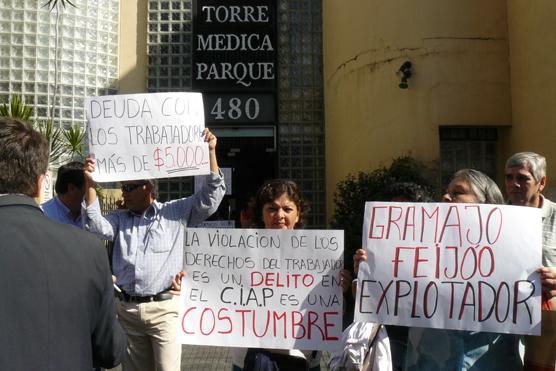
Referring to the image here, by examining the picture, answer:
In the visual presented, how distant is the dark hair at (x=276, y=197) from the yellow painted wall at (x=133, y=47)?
395 inches

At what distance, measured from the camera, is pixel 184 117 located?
3664 mm

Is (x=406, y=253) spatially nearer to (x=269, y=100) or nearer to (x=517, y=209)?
(x=517, y=209)

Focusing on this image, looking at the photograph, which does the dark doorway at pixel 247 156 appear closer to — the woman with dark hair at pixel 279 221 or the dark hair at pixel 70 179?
the dark hair at pixel 70 179

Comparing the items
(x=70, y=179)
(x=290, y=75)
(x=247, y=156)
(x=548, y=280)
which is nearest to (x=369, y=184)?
(x=247, y=156)

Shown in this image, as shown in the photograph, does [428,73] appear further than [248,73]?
No

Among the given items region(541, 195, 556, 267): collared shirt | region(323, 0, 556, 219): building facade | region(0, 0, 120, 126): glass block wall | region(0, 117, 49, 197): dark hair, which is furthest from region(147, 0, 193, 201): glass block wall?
region(0, 117, 49, 197): dark hair

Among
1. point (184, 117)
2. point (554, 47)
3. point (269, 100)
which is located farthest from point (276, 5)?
point (184, 117)

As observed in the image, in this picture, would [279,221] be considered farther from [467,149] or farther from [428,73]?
[467,149]

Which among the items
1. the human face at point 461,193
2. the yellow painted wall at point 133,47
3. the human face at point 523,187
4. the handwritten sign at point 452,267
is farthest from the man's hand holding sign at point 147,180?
the yellow painted wall at point 133,47

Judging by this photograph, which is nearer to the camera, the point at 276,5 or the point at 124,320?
the point at 124,320

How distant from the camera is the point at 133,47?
12672 millimetres

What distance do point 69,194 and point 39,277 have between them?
7.94ft

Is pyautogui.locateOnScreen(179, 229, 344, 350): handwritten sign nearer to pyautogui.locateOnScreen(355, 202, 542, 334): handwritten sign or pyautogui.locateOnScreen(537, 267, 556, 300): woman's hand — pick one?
pyautogui.locateOnScreen(355, 202, 542, 334): handwritten sign

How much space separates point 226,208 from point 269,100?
2.54m
